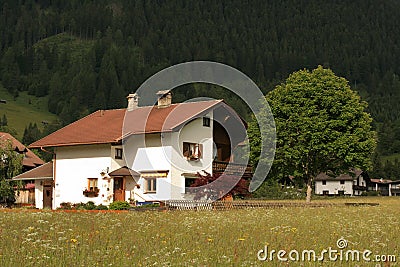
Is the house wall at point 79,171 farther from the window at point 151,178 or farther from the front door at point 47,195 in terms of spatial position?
the window at point 151,178

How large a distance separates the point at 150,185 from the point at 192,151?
4248mm

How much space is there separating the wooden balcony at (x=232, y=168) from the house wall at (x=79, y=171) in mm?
8658

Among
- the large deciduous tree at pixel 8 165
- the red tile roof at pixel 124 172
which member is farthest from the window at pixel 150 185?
the large deciduous tree at pixel 8 165

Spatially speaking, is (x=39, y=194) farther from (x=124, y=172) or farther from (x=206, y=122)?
(x=206, y=122)

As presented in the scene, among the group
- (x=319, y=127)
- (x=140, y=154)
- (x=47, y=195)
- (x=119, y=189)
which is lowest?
(x=47, y=195)

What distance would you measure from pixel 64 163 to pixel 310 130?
20.8 m

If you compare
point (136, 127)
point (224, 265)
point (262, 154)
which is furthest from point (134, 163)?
point (224, 265)

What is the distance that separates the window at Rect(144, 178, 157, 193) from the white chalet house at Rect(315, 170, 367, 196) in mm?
89607

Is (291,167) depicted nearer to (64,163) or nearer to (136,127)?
(136,127)

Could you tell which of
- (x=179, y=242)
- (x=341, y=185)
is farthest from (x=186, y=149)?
(x=341, y=185)

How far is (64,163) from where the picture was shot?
52.8m

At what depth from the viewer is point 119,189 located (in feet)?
163

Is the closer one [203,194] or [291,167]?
[203,194]

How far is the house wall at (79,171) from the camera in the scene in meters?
50.0
